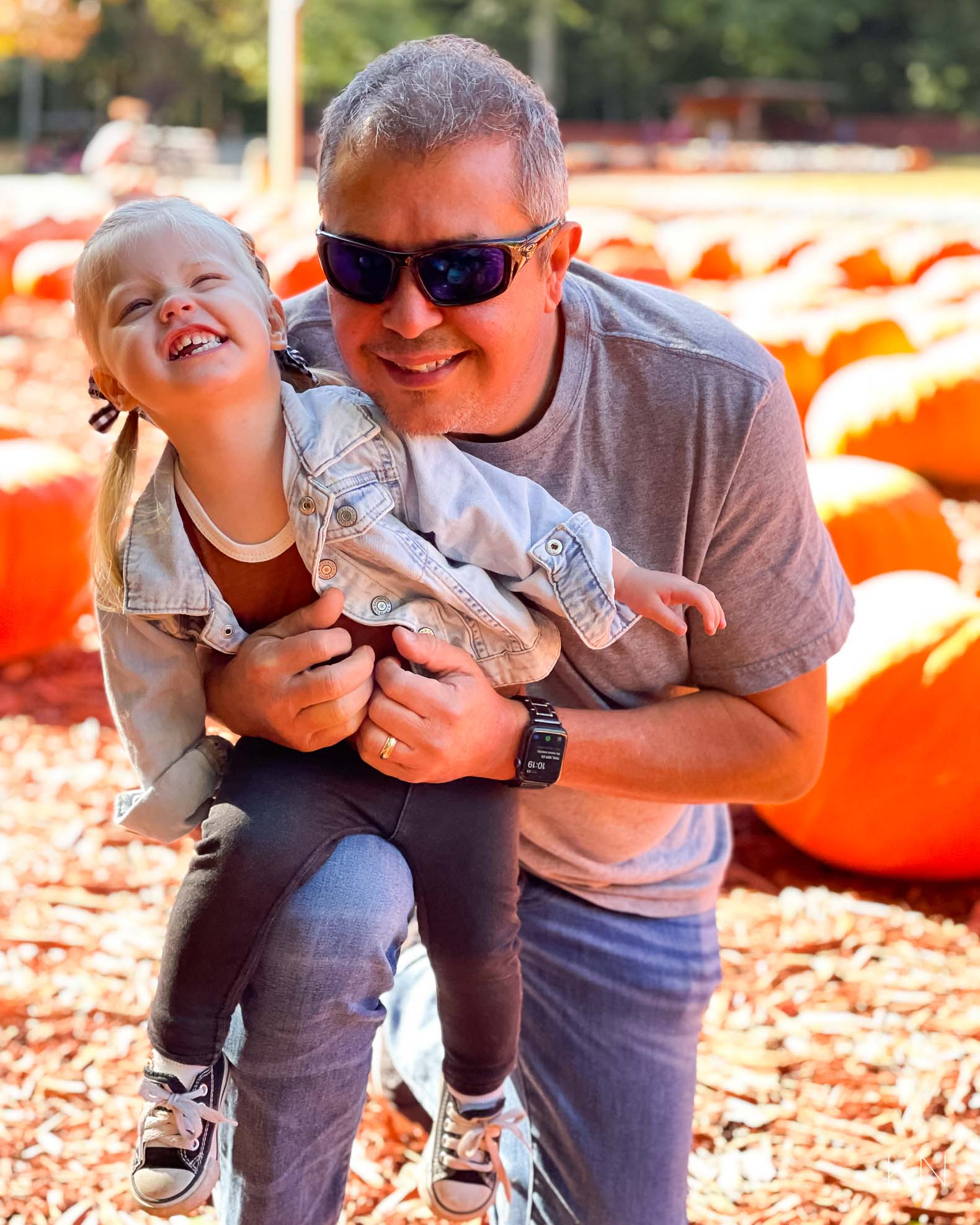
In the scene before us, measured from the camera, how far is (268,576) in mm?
2125

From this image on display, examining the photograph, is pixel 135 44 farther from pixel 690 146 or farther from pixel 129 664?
pixel 129 664

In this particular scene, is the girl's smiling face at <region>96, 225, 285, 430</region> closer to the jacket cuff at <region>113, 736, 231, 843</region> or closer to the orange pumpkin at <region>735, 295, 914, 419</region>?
the jacket cuff at <region>113, 736, 231, 843</region>

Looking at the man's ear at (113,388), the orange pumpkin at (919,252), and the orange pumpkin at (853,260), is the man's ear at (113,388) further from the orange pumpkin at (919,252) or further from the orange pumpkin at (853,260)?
the orange pumpkin at (919,252)

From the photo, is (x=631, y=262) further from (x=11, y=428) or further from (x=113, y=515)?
(x=113, y=515)

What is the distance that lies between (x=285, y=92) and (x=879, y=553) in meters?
12.5

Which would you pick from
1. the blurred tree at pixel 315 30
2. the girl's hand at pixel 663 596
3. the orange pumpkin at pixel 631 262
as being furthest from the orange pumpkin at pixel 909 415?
the blurred tree at pixel 315 30

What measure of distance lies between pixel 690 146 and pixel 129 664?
4205cm

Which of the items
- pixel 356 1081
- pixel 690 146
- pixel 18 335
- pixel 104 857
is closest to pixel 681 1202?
pixel 356 1081

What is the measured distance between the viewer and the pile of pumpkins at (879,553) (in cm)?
367

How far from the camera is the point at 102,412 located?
2.13 meters

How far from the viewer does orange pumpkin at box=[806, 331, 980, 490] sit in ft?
22.7

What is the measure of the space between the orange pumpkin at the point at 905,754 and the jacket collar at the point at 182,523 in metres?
2.12

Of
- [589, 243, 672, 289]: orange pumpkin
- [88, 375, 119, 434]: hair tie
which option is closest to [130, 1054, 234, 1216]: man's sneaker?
[88, 375, 119, 434]: hair tie

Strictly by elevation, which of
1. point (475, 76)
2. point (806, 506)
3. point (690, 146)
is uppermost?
point (475, 76)
